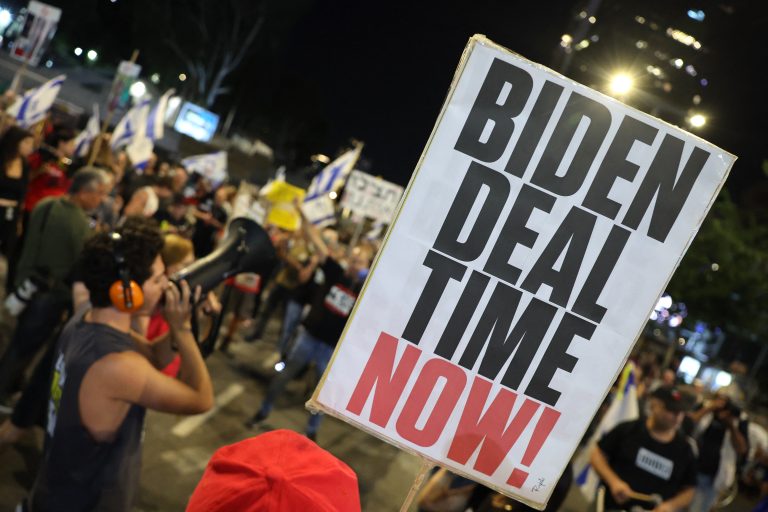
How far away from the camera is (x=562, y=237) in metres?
2.21

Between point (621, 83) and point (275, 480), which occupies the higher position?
point (621, 83)

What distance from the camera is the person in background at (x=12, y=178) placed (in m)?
6.17

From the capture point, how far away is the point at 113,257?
104 inches

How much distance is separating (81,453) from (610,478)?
3.56m

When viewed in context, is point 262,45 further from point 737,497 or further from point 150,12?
point 737,497

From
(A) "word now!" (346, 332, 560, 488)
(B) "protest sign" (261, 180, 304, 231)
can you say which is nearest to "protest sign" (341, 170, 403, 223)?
(B) "protest sign" (261, 180, 304, 231)

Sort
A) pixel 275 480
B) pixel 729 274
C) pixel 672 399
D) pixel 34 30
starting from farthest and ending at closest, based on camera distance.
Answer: pixel 729 274, pixel 34 30, pixel 672 399, pixel 275 480

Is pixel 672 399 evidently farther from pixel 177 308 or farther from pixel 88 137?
pixel 88 137

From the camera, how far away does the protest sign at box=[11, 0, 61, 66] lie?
960 centimetres

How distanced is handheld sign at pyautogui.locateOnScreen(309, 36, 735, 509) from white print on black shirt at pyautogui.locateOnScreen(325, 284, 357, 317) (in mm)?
4815

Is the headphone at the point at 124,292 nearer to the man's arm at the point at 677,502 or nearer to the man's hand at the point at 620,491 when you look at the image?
the man's hand at the point at 620,491

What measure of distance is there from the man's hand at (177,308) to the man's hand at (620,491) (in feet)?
10.6

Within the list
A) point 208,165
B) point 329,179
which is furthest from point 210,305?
point 208,165

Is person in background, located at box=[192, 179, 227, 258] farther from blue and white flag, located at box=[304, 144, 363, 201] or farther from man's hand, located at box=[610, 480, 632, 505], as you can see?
man's hand, located at box=[610, 480, 632, 505]
